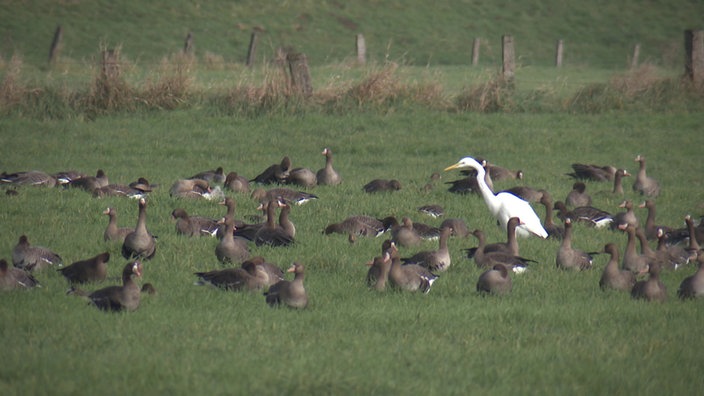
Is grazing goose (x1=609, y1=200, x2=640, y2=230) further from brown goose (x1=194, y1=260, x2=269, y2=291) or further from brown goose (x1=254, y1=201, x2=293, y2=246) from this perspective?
brown goose (x1=194, y1=260, x2=269, y2=291)

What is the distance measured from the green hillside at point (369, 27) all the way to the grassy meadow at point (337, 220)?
0.81 meters

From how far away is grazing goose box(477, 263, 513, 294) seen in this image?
9.70 m

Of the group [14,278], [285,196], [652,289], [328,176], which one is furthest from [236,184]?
[652,289]

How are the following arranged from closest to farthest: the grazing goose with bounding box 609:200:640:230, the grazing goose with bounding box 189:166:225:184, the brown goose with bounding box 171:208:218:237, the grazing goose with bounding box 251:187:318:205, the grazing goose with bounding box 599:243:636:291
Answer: the grazing goose with bounding box 599:243:636:291 < the brown goose with bounding box 171:208:218:237 < the grazing goose with bounding box 609:200:640:230 < the grazing goose with bounding box 251:187:318:205 < the grazing goose with bounding box 189:166:225:184

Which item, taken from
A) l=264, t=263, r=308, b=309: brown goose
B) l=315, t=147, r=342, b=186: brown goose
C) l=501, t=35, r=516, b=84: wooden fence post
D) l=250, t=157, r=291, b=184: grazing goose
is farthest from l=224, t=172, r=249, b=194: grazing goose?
l=501, t=35, r=516, b=84: wooden fence post

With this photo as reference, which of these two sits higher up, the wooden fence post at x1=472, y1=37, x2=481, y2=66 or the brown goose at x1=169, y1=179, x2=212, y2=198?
the brown goose at x1=169, y1=179, x2=212, y2=198

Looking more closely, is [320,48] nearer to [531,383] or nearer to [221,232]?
[221,232]

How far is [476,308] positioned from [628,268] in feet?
8.89

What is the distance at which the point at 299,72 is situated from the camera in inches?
931

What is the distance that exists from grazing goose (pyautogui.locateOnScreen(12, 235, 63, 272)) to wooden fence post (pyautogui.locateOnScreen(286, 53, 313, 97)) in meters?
13.8

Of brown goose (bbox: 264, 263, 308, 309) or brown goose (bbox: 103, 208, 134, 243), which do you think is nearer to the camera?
brown goose (bbox: 264, 263, 308, 309)

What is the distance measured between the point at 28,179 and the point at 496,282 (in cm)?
891

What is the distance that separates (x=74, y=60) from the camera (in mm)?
37562

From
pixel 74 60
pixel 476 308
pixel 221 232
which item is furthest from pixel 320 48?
pixel 476 308
